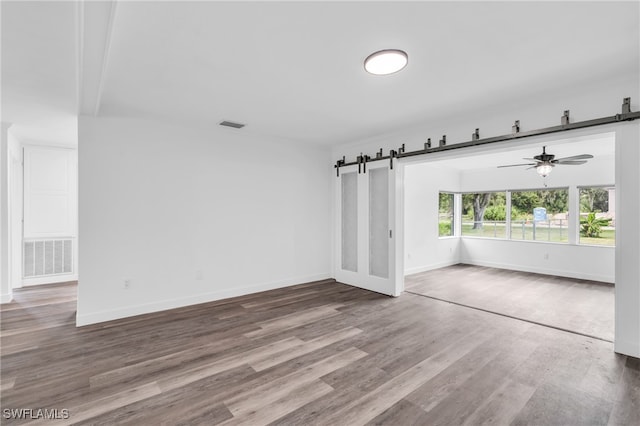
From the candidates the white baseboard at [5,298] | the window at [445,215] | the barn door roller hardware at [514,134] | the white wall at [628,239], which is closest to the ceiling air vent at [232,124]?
the barn door roller hardware at [514,134]

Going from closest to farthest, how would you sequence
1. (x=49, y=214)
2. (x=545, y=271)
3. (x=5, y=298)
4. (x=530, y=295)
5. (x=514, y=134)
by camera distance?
(x=514, y=134) → (x=5, y=298) → (x=530, y=295) → (x=49, y=214) → (x=545, y=271)

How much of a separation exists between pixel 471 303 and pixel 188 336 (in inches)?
149

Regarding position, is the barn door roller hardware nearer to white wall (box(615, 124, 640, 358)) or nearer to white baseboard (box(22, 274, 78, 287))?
white wall (box(615, 124, 640, 358))

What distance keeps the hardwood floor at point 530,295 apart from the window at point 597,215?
1.01 m

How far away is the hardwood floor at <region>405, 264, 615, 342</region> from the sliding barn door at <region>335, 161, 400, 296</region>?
0.68 metres

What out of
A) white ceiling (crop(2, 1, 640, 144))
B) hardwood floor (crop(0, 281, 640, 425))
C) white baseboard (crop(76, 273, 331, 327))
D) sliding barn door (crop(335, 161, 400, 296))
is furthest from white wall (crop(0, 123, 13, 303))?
sliding barn door (crop(335, 161, 400, 296))

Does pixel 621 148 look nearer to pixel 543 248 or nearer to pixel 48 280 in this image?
pixel 543 248

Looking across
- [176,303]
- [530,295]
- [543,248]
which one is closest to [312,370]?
[176,303]

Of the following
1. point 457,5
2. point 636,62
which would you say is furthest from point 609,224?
point 457,5

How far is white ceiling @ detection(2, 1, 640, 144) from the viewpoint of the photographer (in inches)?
73.6

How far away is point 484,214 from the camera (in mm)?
7758

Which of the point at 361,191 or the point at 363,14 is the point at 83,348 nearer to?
the point at 363,14

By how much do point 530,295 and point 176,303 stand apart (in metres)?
5.36

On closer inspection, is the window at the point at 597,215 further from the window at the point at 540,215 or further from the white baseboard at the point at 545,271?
the white baseboard at the point at 545,271
